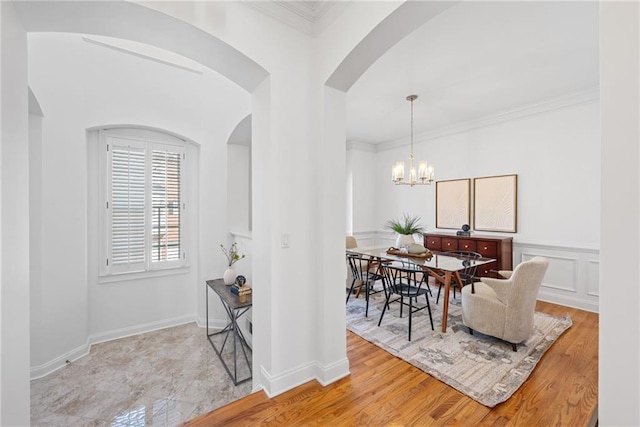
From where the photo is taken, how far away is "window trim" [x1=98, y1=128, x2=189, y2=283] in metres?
3.40

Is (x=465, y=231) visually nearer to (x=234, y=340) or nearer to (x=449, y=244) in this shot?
(x=449, y=244)

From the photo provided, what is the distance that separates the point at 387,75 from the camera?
318 cm

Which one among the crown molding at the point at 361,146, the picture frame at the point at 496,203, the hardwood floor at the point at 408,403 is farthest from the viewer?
the crown molding at the point at 361,146

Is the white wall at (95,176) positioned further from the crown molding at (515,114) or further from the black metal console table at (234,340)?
the crown molding at (515,114)

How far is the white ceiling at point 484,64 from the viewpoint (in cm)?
220

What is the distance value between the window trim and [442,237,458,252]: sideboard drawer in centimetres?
426

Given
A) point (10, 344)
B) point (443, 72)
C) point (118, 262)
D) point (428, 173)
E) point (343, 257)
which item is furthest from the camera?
point (428, 173)

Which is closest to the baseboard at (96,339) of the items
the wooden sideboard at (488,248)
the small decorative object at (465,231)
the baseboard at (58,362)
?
the baseboard at (58,362)

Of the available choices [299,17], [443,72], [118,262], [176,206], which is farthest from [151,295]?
[443,72]

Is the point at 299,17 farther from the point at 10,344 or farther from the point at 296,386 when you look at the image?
the point at 296,386

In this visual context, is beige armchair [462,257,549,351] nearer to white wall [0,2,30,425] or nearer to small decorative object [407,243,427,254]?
small decorative object [407,243,427,254]

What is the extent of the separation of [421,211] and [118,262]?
5.29m

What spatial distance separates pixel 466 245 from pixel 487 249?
0.33 m

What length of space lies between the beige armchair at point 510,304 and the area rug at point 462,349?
16 cm
